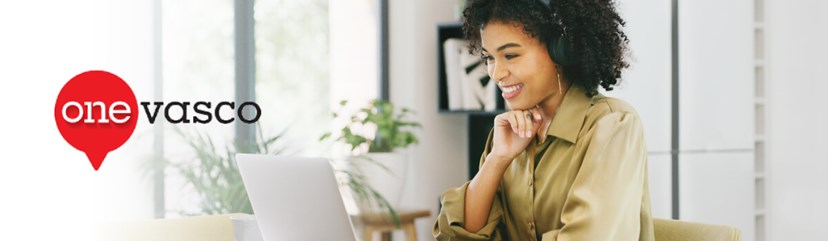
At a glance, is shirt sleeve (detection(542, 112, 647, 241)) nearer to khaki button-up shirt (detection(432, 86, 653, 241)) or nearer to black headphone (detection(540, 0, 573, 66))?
khaki button-up shirt (detection(432, 86, 653, 241))

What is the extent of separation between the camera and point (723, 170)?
8.94 feet

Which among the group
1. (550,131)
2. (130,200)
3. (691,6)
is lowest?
(130,200)

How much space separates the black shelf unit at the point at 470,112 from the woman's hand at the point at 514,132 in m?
2.23

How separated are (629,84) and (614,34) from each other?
4.74 feet

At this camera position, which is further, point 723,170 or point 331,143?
point 331,143

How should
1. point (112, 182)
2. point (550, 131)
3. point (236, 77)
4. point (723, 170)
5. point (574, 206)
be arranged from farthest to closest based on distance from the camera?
point (236, 77) < point (112, 182) < point (723, 170) < point (550, 131) < point (574, 206)

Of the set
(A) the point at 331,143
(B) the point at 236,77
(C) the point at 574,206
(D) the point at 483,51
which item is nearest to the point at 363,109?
(A) the point at 331,143

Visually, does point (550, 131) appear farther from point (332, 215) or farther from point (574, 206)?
point (332, 215)

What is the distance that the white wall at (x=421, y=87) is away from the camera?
4.11 metres

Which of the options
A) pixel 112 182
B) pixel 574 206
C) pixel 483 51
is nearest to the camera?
pixel 574 206

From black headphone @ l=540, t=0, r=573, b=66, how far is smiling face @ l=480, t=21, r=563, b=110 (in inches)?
0.8

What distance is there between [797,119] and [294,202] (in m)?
1.61

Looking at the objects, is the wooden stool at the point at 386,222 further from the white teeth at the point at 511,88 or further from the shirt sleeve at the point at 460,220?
the white teeth at the point at 511,88
